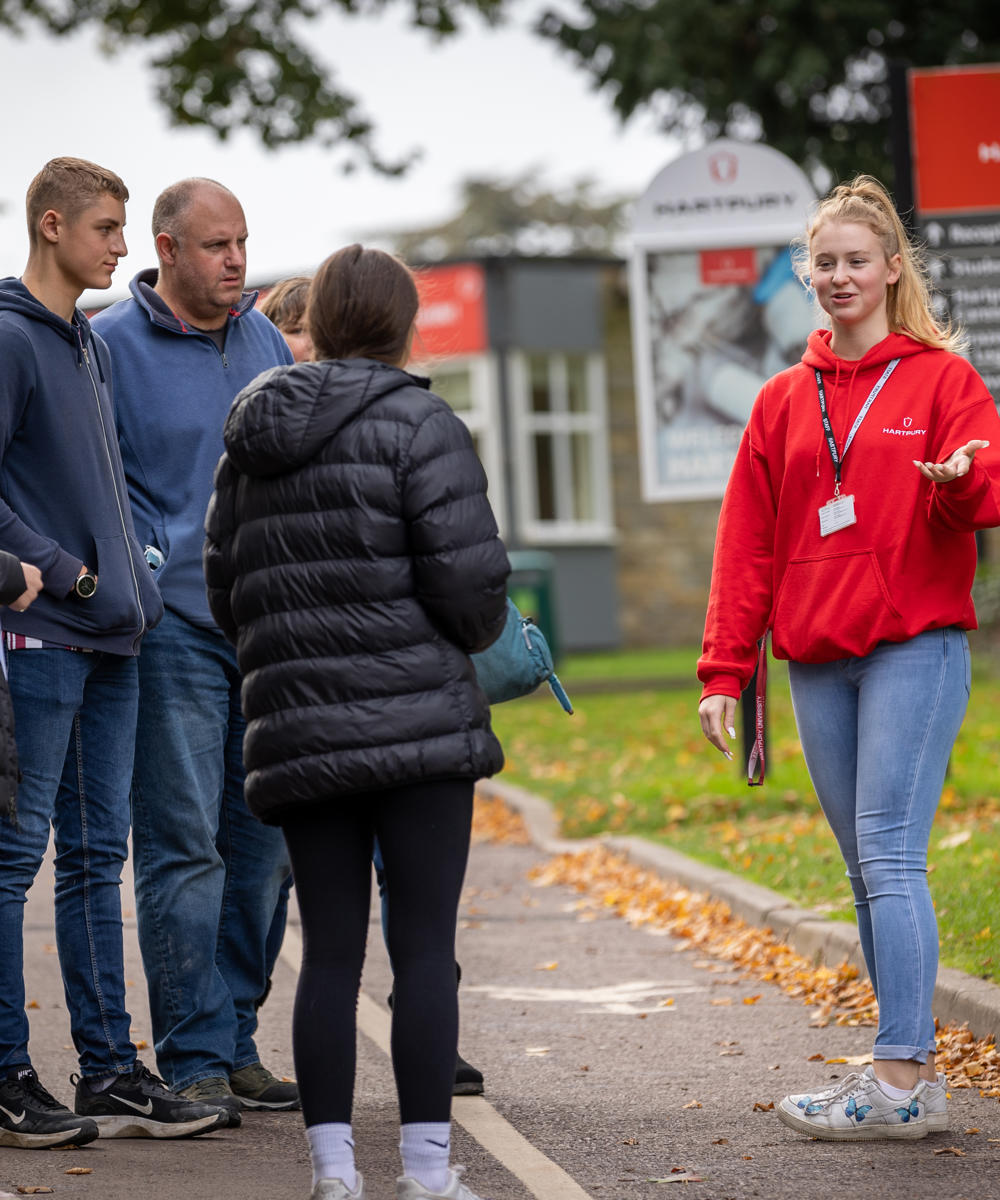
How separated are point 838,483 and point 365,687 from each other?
1.54m

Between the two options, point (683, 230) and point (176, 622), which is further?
point (683, 230)

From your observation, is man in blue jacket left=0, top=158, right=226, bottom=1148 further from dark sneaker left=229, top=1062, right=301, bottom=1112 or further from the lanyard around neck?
the lanyard around neck

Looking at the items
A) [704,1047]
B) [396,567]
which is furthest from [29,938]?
[396,567]

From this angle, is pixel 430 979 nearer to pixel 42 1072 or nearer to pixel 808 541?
pixel 808 541

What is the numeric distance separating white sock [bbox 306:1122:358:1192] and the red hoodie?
156cm

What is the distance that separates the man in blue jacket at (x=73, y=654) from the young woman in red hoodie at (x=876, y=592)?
150cm

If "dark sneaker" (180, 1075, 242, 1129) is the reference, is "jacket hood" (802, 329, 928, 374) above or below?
above

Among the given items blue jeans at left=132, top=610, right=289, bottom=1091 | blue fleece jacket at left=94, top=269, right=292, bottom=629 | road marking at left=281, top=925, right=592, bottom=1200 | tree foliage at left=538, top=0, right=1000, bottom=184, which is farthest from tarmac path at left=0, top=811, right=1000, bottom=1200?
tree foliage at left=538, top=0, right=1000, bottom=184

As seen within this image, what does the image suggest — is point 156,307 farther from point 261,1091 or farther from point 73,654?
point 261,1091

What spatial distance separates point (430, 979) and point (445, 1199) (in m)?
0.43

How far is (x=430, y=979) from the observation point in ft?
12.3

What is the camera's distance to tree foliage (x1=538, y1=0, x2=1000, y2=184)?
20062 millimetres

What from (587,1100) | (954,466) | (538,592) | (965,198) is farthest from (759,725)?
(538,592)

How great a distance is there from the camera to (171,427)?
4938 millimetres
